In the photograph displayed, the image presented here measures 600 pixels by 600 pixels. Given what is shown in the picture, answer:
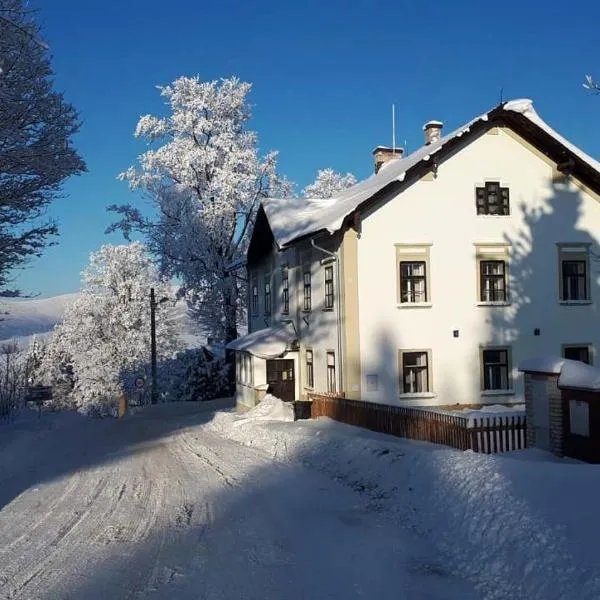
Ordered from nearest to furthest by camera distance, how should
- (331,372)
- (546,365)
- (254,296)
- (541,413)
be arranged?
(546,365), (541,413), (331,372), (254,296)

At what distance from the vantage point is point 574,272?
2473 cm

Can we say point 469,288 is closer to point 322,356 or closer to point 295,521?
point 322,356

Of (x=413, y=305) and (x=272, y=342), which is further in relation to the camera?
(x=272, y=342)

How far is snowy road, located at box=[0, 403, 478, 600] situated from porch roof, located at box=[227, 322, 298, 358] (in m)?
9.48

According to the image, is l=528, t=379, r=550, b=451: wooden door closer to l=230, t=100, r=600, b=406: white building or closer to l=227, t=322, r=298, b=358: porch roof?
l=230, t=100, r=600, b=406: white building

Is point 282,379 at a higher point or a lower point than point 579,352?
lower

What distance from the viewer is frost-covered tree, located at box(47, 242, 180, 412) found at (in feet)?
163

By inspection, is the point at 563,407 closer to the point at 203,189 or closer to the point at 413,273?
the point at 413,273

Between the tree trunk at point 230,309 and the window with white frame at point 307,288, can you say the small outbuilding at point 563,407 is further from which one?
the tree trunk at point 230,309

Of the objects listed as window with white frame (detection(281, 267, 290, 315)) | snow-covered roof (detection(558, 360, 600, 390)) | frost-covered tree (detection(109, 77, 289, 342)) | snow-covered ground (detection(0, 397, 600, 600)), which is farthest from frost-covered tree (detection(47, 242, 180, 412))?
snow-covered roof (detection(558, 360, 600, 390))

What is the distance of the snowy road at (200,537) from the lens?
285 inches

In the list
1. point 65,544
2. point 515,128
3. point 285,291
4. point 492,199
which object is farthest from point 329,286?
point 65,544

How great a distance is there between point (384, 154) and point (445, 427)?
756 inches

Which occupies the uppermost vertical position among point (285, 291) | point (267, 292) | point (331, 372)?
point (267, 292)
